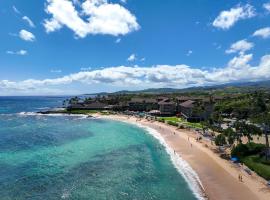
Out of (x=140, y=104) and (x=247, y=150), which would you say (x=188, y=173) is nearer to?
(x=247, y=150)

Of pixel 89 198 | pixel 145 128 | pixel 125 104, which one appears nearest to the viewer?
pixel 89 198

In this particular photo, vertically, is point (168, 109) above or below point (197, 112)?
below

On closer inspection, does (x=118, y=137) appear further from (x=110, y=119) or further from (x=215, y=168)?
(x=110, y=119)

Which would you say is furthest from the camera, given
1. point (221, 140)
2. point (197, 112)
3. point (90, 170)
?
point (197, 112)

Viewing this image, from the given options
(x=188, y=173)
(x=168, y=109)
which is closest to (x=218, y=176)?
(x=188, y=173)

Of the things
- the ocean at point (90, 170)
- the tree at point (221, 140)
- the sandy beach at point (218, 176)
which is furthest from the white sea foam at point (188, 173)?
the tree at point (221, 140)

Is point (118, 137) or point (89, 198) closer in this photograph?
point (89, 198)

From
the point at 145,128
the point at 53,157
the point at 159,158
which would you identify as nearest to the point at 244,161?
the point at 159,158

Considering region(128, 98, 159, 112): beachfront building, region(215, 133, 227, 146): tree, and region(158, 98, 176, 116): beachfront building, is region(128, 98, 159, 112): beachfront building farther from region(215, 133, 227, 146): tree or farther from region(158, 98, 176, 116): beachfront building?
region(215, 133, 227, 146): tree
